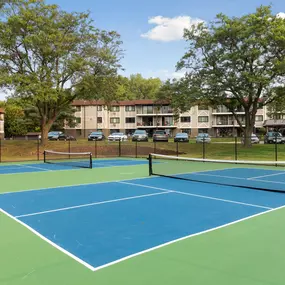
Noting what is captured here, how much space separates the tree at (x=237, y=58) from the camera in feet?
84.3

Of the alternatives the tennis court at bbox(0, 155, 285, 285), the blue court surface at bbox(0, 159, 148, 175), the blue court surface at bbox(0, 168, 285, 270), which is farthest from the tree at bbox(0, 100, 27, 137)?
the tennis court at bbox(0, 155, 285, 285)

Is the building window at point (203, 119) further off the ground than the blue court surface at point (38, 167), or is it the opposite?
the building window at point (203, 119)

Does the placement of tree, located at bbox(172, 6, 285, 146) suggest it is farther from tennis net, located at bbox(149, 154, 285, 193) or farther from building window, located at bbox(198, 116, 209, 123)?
building window, located at bbox(198, 116, 209, 123)

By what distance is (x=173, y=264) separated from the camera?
4.16 meters

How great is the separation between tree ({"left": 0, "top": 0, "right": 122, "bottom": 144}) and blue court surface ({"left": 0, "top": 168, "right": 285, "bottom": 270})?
18597 millimetres

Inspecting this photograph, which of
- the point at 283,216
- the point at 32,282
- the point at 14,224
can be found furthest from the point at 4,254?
the point at 283,216

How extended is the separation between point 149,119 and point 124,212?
214 feet

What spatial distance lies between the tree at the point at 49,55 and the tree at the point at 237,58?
8.03 metres

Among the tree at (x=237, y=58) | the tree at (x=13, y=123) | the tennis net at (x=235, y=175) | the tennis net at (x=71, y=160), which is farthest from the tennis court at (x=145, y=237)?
the tree at (x=13, y=123)

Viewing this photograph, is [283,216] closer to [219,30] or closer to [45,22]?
[219,30]

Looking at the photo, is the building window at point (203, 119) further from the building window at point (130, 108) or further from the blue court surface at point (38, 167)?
the blue court surface at point (38, 167)

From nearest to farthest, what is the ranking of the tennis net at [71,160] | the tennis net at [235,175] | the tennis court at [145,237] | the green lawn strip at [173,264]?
1. the green lawn strip at [173,264]
2. the tennis court at [145,237]
3. the tennis net at [235,175]
4. the tennis net at [71,160]

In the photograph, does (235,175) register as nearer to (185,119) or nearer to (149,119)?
(185,119)

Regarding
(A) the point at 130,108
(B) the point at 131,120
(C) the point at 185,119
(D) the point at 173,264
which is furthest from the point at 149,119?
(D) the point at 173,264
